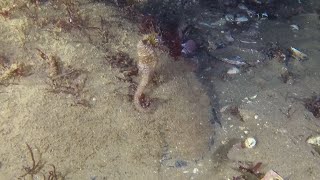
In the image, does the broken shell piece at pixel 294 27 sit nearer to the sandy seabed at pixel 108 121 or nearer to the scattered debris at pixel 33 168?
the sandy seabed at pixel 108 121

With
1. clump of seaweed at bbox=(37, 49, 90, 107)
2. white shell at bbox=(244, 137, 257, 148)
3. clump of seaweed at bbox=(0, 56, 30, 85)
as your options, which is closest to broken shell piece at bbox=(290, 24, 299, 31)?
white shell at bbox=(244, 137, 257, 148)

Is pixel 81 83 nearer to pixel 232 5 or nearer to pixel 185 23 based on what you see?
pixel 185 23

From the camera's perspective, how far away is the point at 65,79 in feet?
15.5

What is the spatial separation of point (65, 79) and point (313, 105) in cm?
403

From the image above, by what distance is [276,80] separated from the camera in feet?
20.3

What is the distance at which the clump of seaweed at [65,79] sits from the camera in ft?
15.3

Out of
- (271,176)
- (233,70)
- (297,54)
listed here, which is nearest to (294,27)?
(297,54)

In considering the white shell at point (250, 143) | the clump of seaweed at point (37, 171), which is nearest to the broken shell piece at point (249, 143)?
the white shell at point (250, 143)

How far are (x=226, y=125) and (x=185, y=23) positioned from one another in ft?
9.45

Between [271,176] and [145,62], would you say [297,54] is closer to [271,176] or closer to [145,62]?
[271,176]

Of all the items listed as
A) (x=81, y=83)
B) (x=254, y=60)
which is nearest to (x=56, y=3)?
(x=81, y=83)

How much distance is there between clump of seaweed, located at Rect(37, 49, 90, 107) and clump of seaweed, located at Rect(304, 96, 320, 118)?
143 inches

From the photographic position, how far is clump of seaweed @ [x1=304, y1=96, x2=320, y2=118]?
5586 millimetres

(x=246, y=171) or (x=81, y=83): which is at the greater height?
(x=81, y=83)
